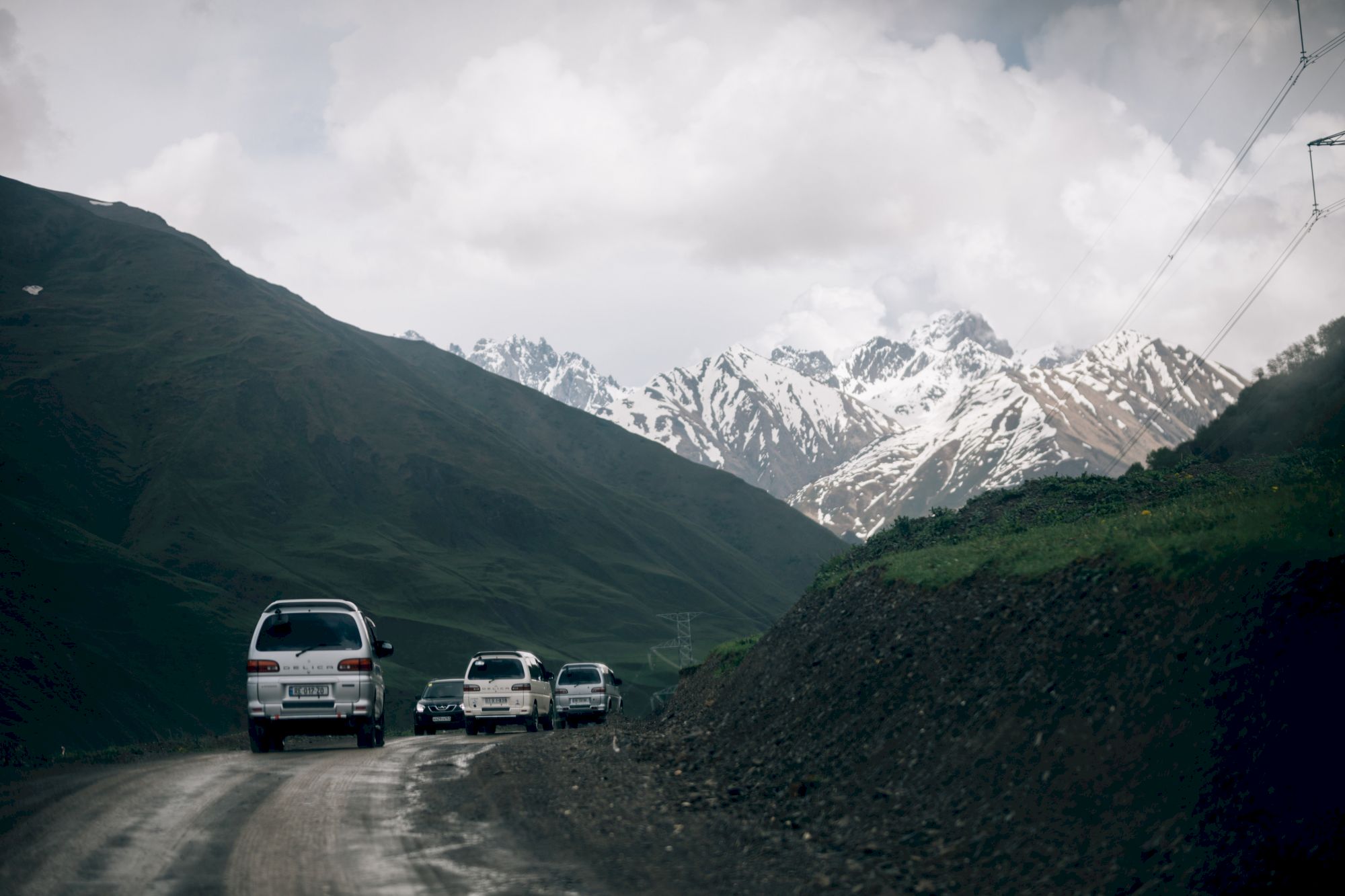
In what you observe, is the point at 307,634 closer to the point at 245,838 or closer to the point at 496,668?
the point at 245,838

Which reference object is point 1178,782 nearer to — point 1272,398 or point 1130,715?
point 1130,715

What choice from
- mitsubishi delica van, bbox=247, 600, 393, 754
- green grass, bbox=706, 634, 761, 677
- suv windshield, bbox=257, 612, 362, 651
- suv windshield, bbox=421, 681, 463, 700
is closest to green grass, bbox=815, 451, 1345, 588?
green grass, bbox=706, 634, 761, 677

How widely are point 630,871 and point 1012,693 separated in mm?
4691

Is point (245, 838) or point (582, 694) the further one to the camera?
point (582, 694)

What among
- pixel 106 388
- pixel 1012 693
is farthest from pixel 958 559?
pixel 106 388

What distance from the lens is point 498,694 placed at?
101 ft

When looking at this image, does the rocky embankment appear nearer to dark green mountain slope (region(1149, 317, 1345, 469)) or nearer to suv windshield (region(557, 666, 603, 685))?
suv windshield (region(557, 666, 603, 685))

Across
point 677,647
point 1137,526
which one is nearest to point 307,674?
point 1137,526

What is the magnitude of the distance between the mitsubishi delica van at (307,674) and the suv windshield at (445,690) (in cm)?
1681

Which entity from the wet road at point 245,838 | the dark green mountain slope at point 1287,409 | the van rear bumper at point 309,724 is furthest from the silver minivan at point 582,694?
the dark green mountain slope at point 1287,409

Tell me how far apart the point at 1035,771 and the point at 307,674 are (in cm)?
1432

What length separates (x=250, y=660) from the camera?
20.2 meters

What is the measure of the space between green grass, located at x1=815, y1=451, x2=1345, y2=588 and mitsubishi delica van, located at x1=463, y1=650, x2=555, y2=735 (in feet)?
29.7

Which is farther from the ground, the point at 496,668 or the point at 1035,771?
the point at 496,668
